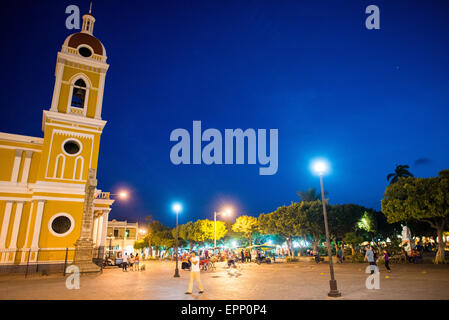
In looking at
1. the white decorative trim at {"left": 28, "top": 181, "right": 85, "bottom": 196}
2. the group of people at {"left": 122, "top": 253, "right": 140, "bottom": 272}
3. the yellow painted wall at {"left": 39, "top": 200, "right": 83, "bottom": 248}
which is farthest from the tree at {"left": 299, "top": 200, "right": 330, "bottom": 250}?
the white decorative trim at {"left": 28, "top": 181, "right": 85, "bottom": 196}

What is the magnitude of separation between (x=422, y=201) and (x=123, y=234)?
72.5 m

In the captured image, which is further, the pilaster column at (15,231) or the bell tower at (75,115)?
the bell tower at (75,115)

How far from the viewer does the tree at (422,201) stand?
25.4 m

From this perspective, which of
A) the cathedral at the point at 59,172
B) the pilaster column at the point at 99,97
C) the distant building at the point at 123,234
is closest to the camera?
the cathedral at the point at 59,172

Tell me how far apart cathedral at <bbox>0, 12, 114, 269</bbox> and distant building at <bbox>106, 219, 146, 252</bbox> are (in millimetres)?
48355

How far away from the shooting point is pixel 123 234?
77.8m

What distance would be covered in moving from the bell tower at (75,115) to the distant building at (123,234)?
5118cm

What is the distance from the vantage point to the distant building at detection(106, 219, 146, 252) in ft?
247

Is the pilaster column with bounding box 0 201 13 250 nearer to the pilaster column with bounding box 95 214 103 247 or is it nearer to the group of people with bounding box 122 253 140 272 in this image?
the pilaster column with bounding box 95 214 103 247

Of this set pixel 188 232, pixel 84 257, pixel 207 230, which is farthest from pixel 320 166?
pixel 188 232

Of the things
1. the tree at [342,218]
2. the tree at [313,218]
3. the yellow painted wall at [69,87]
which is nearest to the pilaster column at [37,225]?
the yellow painted wall at [69,87]

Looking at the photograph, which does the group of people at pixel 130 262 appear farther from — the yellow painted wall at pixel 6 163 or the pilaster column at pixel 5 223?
the yellow painted wall at pixel 6 163
